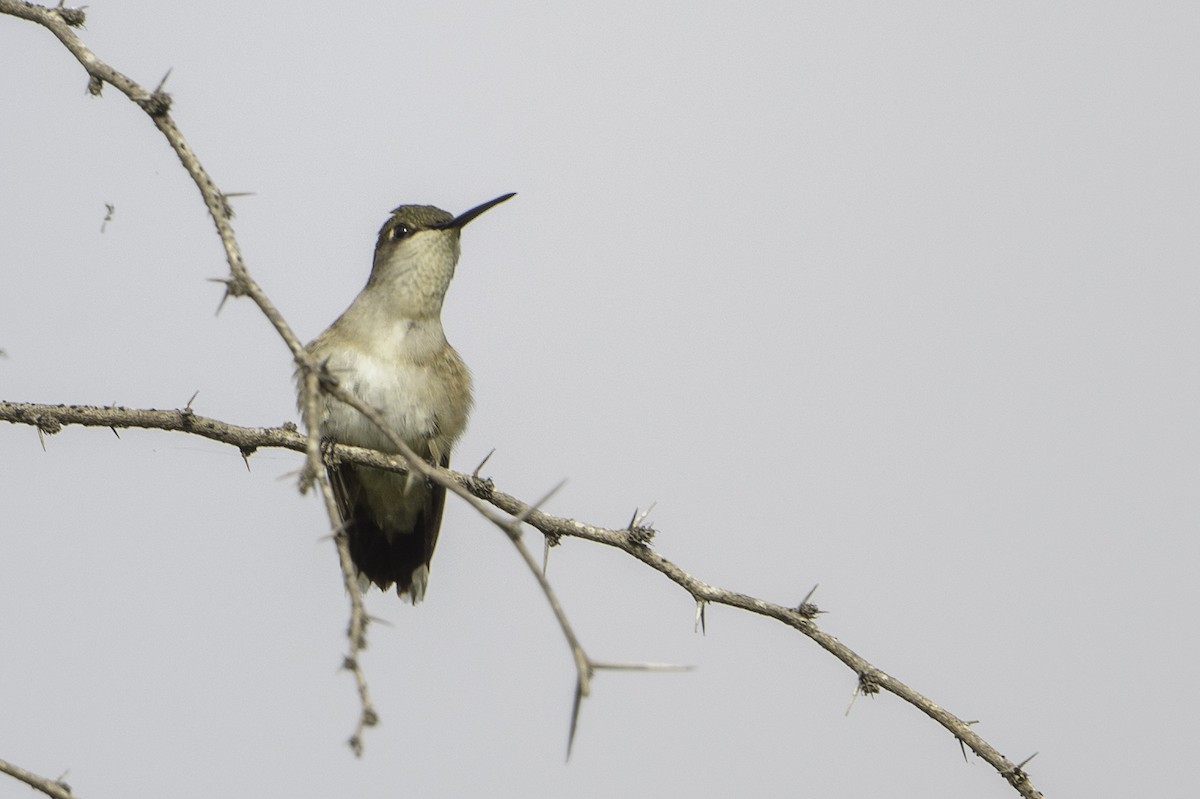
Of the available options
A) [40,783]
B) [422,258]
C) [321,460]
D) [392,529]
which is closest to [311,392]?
[321,460]

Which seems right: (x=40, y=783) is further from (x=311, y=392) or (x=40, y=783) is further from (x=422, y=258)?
(x=422, y=258)

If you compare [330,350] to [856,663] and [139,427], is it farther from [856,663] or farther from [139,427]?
[856,663]

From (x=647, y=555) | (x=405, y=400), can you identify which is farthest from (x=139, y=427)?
(x=405, y=400)

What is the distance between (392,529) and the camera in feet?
26.1

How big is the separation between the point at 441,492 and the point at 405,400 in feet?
2.15

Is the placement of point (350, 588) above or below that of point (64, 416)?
below

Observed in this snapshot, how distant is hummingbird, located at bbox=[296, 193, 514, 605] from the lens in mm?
7070

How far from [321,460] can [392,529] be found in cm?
477

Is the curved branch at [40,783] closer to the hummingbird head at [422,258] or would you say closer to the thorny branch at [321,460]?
the thorny branch at [321,460]

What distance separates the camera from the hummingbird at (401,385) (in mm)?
7070

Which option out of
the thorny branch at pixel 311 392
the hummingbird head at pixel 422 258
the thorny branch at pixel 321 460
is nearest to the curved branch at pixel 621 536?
the thorny branch at pixel 321 460

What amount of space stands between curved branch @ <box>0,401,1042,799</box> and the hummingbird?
1734mm

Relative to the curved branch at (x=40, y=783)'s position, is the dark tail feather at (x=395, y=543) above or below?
above

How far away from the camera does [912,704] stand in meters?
4.21
